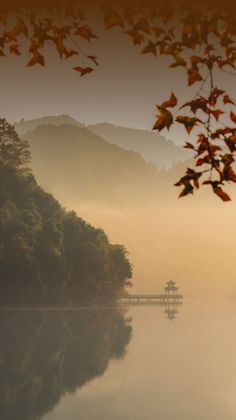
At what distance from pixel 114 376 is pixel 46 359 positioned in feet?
11.1

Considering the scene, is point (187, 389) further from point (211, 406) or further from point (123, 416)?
point (123, 416)

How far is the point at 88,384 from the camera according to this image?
1530 centimetres

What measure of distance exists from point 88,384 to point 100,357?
15.8ft

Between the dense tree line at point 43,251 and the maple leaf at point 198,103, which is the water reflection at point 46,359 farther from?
the dense tree line at point 43,251

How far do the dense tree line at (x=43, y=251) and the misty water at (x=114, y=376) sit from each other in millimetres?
15000

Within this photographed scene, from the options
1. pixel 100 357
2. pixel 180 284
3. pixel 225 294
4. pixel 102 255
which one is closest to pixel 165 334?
pixel 100 357

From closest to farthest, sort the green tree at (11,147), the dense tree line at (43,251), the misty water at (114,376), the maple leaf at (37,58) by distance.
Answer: the maple leaf at (37,58) < the misty water at (114,376) < the dense tree line at (43,251) < the green tree at (11,147)

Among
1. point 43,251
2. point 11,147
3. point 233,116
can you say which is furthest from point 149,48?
point 11,147

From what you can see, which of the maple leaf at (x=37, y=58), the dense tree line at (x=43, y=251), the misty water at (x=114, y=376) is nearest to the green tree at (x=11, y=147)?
the dense tree line at (x=43, y=251)

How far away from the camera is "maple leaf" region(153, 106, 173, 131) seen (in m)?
3.60

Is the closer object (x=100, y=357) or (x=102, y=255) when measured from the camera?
(x=100, y=357)

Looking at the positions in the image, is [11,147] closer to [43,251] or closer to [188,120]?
[43,251]

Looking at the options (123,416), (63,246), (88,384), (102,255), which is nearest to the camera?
(123,416)

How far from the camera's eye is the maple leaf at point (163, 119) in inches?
142
